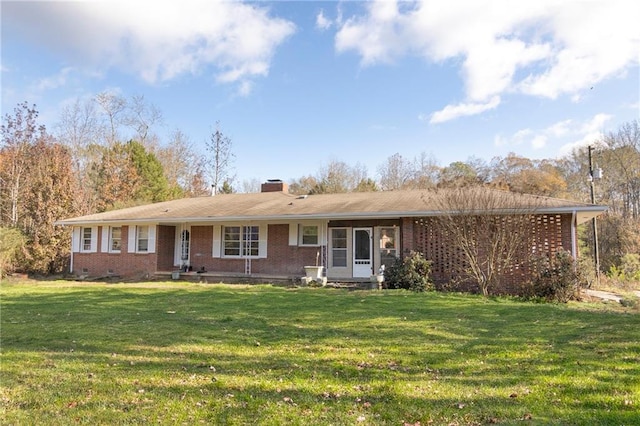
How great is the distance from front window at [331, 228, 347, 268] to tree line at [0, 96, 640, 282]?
185 inches

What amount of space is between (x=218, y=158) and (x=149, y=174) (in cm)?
621

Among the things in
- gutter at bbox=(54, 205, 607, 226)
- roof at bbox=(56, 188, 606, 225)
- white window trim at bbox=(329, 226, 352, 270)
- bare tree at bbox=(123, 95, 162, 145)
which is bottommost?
white window trim at bbox=(329, 226, 352, 270)

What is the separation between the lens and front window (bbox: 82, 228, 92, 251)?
21.1 meters

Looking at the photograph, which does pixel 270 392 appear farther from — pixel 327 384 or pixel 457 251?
pixel 457 251

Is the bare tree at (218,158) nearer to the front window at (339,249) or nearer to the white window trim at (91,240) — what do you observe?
the white window trim at (91,240)

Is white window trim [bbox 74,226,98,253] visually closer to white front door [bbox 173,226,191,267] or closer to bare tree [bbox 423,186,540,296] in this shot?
white front door [bbox 173,226,191,267]

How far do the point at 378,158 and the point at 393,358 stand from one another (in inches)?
1250

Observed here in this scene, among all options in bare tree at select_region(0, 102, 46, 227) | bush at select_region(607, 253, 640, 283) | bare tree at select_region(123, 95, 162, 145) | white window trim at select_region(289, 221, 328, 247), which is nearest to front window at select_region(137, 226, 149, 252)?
white window trim at select_region(289, 221, 328, 247)

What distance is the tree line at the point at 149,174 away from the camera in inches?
827

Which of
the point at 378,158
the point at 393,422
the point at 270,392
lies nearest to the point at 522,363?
the point at 393,422

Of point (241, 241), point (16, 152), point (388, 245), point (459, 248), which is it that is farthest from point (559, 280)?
point (16, 152)

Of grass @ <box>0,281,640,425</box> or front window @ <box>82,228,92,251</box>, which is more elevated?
front window @ <box>82,228,92,251</box>

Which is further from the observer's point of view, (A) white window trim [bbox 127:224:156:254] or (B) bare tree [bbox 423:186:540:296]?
(A) white window trim [bbox 127:224:156:254]

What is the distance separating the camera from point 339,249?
54.7 feet
